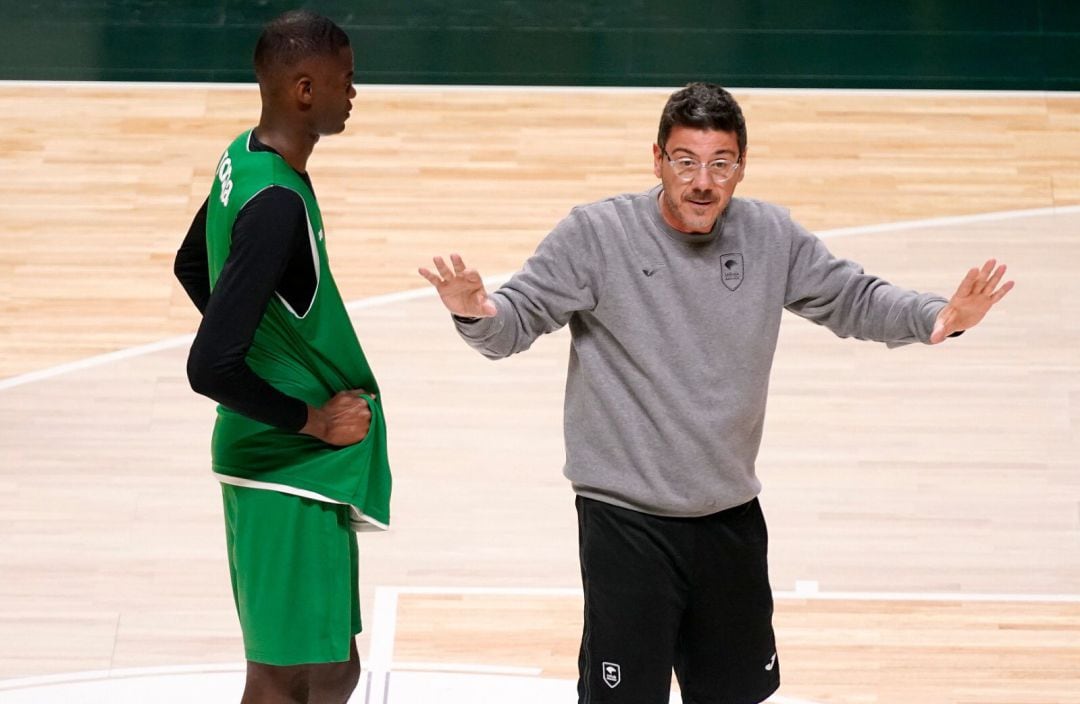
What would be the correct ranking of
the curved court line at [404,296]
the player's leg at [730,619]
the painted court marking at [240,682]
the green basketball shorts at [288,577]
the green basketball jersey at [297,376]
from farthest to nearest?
the curved court line at [404,296] → the painted court marking at [240,682] → the player's leg at [730,619] → the green basketball shorts at [288,577] → the green basketball jersey at [297,376]

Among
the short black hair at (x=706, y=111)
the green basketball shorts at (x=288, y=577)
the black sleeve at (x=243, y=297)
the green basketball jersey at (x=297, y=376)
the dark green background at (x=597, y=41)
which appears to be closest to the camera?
the black sleeve at (x=243, y=297)

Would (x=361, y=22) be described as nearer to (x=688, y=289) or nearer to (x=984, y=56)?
(x=984, y=56)

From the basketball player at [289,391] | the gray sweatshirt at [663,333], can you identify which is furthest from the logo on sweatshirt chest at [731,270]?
the basketball player at [289,391]

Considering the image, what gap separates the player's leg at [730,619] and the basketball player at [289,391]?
615 mm

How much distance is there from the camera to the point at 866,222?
6.02 metres

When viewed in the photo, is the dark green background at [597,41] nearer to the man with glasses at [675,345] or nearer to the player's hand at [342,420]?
the man with glasses at [675,345]

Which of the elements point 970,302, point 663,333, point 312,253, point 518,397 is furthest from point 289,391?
point 518,397

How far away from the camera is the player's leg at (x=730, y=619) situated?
3189mm

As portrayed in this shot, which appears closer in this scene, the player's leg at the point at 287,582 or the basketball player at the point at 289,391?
the basketball player at the point at 289,391

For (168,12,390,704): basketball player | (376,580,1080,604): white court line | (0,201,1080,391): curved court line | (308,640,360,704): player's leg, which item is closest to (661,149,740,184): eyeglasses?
(168,12,390,704): basketball player

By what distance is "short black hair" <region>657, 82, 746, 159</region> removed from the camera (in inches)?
121

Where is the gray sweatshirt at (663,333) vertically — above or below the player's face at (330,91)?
below

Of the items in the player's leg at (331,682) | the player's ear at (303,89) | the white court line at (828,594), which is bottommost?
the white court line at (828,594)

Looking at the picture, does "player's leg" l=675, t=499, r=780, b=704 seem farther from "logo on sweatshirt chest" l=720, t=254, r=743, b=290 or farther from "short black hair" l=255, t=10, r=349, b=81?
"short black hair" l=255, t=10, r=349, b=81
